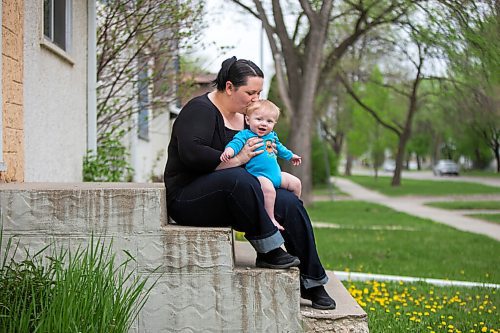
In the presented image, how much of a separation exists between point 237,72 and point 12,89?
213cm

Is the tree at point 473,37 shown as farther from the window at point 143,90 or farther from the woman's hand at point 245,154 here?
the woman's hand at point 245,154

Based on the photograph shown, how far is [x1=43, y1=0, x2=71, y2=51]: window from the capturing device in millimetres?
7078

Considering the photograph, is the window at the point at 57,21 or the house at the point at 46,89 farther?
the window at the point at 57,21

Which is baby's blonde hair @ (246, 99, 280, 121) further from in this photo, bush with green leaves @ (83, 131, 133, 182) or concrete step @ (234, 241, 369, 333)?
bush with green leaves @ (83, 131, 133, 182)

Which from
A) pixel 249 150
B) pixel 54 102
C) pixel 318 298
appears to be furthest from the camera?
pixel 54 102

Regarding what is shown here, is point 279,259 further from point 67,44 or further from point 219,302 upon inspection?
point 67,44

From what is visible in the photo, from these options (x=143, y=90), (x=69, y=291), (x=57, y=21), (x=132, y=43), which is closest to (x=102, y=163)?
(x=57, y=21)

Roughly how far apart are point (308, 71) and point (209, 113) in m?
14.7

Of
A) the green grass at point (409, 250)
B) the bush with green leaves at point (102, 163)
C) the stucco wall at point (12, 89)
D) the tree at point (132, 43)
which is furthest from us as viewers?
the tree at point (132, 43)

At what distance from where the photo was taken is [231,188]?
156 inches

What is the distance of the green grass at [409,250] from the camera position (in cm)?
886

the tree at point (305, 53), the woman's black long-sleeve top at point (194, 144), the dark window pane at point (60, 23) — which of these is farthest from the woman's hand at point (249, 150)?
the tree at point (305, 53)

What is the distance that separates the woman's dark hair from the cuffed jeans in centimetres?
53

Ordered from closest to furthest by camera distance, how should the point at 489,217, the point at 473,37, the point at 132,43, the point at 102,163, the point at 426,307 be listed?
the point at 426,307 → the point at 473,37 → the point at 102,163 → the point at 132,43 → the point at 489,217
